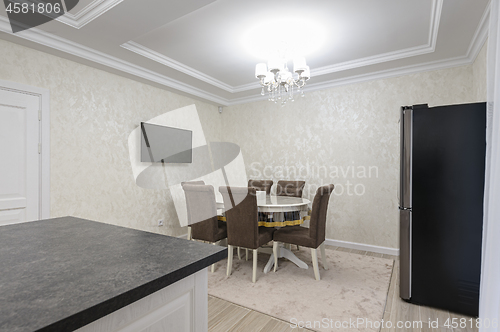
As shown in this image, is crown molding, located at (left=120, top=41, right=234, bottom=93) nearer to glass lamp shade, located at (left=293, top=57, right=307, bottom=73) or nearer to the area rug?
glass lamp shade, located at (left=293, top=57, right=307, bottom=73)

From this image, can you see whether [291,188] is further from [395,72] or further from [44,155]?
[44,155]

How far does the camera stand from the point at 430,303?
2242 mm

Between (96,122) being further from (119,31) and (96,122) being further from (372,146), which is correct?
(372,146)

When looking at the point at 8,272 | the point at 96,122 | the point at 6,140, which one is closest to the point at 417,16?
the point at 8,272

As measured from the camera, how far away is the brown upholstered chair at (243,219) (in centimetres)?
274

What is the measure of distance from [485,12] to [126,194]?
14.2ft

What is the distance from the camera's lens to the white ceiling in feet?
7.52

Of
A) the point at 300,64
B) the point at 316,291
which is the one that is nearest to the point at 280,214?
the point at 316,291

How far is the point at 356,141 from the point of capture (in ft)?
13.0

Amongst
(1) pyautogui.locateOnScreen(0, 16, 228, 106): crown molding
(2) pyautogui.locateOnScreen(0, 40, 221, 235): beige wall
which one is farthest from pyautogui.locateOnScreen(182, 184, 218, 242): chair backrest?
(1) pyautogui.locateOnScreen(0, 16, 228, 106): crown molding

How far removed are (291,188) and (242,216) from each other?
1566 mm

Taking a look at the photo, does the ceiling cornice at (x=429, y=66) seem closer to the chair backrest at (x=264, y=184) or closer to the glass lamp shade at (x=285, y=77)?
the glass lamp shade at (x=285, y=77)

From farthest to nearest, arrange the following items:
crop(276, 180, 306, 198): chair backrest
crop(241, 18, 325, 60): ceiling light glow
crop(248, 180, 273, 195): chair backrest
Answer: crop(248, 180, 273, 195): chair backrest → crop(276, 180, 306, 198): chair backrest → crop(241, 18, 325, 60): ceiling light glow

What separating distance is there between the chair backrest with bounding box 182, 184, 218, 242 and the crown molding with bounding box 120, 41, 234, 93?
167cm
